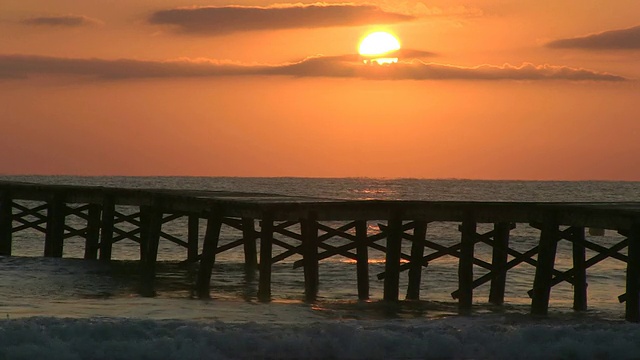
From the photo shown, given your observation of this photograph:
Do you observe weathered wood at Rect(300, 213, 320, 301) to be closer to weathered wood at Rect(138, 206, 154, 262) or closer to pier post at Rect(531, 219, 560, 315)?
pier post at Rect(531, 219, 560, 315)

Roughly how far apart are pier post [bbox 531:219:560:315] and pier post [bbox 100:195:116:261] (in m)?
15.5

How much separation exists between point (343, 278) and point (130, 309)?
10.6 meters

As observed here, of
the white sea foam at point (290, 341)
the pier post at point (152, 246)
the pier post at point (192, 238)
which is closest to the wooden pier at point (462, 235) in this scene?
the pier post at point (152, 246)

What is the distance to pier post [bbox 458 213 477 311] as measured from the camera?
92.7ft

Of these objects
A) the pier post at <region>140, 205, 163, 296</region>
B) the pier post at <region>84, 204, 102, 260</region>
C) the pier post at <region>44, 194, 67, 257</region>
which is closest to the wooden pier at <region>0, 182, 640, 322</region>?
the pier post at <region>140, 205, 163, 296</region>

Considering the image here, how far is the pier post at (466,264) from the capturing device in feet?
92.7

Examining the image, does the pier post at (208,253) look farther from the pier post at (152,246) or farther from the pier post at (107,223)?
the pier post at (107,223)

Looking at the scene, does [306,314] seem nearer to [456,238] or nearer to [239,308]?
[239,308]

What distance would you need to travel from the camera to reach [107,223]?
3869cm

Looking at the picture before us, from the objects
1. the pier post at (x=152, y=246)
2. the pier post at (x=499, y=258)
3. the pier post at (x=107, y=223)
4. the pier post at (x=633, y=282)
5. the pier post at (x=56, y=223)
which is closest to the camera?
the pier post at (x=633, y=282)

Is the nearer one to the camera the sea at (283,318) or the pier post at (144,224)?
the sea at (283,318)

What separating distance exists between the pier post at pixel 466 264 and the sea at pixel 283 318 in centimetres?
45

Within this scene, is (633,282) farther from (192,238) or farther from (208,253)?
(192,238)

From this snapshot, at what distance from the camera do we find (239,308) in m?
27.2
